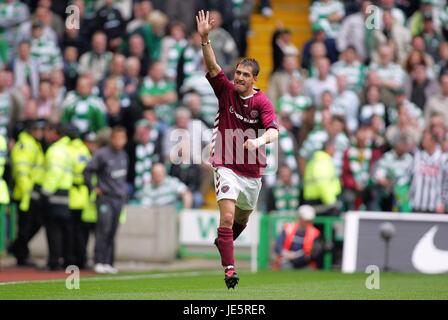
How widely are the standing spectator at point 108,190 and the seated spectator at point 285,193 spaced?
3308mm

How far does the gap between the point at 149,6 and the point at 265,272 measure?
24.4ft

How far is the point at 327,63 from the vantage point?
24891 mm

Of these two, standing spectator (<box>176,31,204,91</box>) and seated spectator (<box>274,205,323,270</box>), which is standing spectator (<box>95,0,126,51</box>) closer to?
standing spectator (<box>176,31,204,91</box>)

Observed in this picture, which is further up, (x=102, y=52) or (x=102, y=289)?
(x=102, y=52)

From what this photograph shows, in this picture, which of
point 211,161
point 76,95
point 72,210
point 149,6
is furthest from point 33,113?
point 211,161

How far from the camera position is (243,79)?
1416cm

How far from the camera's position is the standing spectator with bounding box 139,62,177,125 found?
2439cm

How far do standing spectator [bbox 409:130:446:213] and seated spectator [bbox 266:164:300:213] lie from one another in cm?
237

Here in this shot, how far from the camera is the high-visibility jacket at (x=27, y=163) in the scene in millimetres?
21656

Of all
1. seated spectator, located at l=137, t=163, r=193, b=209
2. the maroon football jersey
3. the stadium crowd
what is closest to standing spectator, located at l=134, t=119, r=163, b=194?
the stadium crowd

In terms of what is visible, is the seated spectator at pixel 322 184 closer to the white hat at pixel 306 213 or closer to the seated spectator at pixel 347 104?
the white hat at pixel 306 213

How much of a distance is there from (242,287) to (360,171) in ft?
26.9

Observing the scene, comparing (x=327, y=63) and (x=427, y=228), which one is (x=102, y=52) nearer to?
(x=327, y=63)

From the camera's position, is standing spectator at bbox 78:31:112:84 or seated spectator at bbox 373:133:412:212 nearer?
seated spectator at bbox 373:133:412:212
